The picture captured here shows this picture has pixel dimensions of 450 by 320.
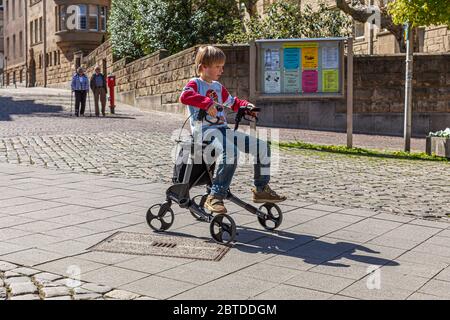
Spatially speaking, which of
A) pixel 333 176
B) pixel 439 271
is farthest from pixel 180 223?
pixel 333 176

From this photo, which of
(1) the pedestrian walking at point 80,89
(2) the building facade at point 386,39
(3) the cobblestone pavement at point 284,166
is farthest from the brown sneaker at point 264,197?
(1) the pedestrian walking at point 80,89

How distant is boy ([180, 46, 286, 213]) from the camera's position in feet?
18.6

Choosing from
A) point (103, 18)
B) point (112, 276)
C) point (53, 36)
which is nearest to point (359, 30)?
point (112, 276)

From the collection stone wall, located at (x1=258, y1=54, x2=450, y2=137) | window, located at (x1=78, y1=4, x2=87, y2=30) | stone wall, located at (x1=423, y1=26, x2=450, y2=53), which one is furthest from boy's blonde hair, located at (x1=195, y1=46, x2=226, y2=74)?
window, located at (x1=78, y1=4, x2=87, y2=30)

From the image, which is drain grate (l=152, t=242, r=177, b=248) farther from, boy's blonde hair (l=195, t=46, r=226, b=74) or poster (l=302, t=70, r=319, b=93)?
poster (l=302, t=70, r=319, b=93)

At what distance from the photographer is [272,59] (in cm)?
1497

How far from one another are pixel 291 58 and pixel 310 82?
64 cm

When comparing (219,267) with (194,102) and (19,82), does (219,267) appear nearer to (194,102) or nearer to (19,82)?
(194,102)

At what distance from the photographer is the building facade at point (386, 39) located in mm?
24172

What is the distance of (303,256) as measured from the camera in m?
5.25

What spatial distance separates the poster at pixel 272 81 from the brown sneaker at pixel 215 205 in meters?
9.35

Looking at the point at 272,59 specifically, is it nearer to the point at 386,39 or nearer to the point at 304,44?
the point at 304,44

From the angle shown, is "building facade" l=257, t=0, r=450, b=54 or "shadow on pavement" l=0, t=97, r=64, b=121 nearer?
"building facade" l=257, t=0, r=450, b=54

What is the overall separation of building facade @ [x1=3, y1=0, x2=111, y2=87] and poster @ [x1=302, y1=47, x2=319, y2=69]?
125 ft
